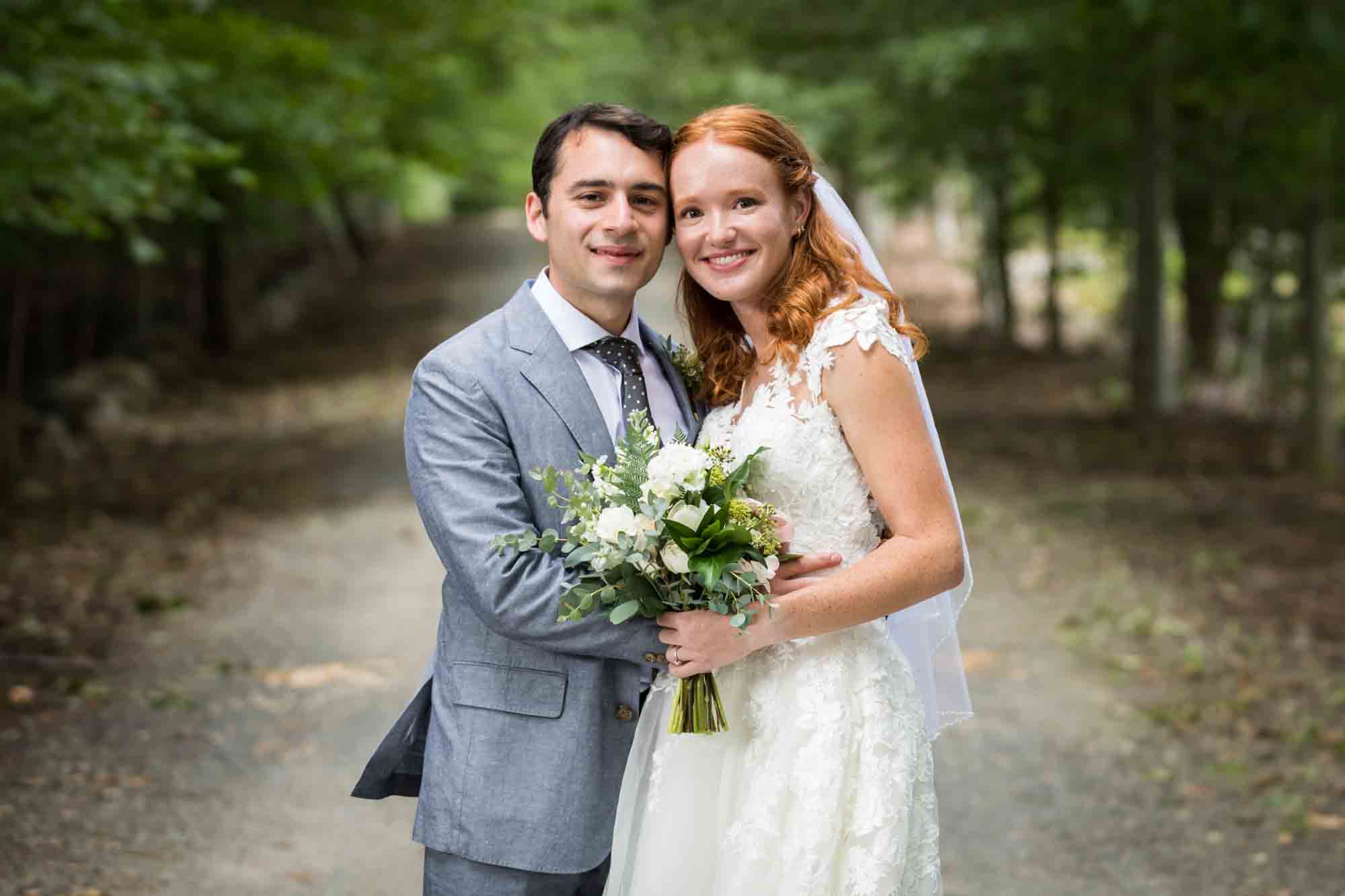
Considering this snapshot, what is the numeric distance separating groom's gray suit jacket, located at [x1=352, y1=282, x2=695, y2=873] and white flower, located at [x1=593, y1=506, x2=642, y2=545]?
9.8 inches

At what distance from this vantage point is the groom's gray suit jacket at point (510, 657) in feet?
9.95

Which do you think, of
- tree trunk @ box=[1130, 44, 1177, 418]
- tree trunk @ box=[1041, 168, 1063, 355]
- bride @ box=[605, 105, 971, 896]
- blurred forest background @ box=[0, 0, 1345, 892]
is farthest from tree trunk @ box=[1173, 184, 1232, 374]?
bride @ box=[605, 105, 971, 896]

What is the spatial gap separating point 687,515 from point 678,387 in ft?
2.61

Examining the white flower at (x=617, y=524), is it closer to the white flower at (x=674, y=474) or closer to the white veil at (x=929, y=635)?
the white flower at (x=674, y=474)

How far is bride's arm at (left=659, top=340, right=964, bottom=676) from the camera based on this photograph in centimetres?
306

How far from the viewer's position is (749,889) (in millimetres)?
3174

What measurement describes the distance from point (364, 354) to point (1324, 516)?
16.0 m

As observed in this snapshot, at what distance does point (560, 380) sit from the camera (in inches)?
126

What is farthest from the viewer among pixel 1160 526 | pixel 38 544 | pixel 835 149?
pixel 835 149

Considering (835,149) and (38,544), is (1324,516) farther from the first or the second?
(835,149)

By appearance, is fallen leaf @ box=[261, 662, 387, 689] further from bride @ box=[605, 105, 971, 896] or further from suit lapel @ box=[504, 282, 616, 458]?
suit lapel @ box=[504, 282, 616, 458]

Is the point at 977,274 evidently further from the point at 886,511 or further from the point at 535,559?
the point at 535,559

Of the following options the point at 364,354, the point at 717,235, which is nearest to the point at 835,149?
the point at 364,354

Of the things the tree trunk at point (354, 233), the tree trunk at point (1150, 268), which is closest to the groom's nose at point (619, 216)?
the tree trunk at point (1150, 268)
